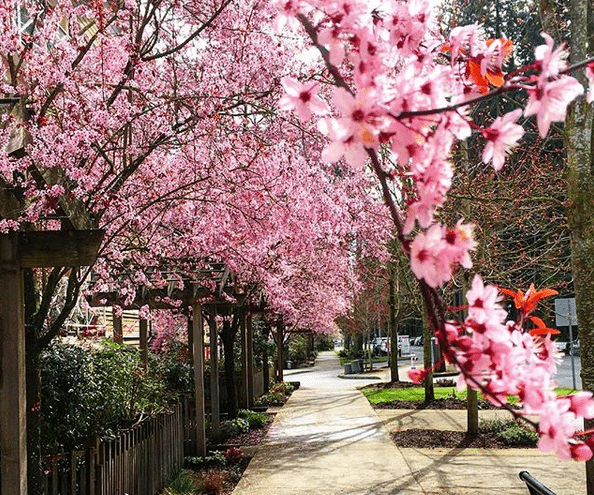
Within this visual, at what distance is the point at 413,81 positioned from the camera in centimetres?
136

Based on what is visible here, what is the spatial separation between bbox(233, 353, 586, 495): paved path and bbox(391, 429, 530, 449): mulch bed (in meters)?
0.30

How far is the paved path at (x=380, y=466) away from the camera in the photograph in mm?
8664

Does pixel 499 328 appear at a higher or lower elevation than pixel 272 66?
lower

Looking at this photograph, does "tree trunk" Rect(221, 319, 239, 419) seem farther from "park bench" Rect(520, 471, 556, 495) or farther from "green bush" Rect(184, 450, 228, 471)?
"park bench" Rect(520, 471, 556, 495)

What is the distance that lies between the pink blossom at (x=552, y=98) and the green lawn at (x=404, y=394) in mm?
16771

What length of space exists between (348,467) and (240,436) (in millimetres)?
4172

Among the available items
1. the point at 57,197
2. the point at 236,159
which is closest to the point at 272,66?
the point at 236,159

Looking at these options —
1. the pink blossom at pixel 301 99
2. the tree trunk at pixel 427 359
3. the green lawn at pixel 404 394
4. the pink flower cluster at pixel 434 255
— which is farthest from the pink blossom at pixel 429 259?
the green lawn at pixel 404 394

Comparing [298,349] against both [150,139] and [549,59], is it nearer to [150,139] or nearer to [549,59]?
[150,139]

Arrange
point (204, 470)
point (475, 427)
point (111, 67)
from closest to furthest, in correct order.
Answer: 1. point (111, 67)
2. point (204, 470)
3. point (475, 427)

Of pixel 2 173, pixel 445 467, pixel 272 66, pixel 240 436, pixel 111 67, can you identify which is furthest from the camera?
pixel 240 436

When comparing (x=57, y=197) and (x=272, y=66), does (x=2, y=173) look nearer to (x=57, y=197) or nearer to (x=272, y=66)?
(x=57, y=197)

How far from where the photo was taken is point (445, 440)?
39.4ft

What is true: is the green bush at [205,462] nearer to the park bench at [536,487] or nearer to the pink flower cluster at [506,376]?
the park bench at [536,487]
